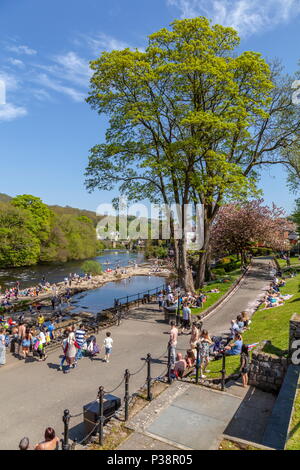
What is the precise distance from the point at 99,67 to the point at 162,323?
14641 millimetres

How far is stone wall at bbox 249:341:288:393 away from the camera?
7.78 m

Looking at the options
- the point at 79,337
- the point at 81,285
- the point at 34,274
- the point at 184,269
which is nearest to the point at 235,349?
the point at 79,337

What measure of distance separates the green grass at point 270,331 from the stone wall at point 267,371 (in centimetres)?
61

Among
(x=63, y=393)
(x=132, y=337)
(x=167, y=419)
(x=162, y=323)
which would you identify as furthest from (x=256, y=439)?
(x=162, y=323)

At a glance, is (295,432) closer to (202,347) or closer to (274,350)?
(274,350)

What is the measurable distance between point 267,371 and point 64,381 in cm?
650

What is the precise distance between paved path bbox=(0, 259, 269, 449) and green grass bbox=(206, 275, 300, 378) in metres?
1.78

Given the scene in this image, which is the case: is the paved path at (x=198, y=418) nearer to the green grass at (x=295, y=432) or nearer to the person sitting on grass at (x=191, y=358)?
the green grass at (x=295, y=432)

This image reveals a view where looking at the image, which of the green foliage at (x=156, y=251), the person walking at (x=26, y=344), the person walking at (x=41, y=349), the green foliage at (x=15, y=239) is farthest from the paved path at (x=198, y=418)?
the green foliage at (x=156, y=251)

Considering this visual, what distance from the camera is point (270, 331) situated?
11734 mm

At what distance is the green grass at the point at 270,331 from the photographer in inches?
362
